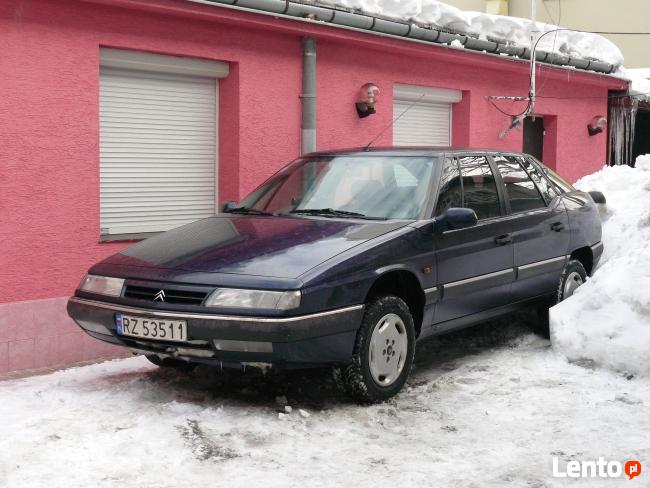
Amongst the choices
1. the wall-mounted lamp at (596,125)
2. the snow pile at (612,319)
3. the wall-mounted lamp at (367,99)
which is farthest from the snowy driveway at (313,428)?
the wall-mounted lamp at (596,125)

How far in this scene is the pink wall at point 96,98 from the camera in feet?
24.0

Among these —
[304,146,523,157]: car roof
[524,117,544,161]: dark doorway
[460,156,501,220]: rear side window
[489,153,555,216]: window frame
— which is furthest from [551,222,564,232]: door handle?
[524,117,544,161]: dark doorway

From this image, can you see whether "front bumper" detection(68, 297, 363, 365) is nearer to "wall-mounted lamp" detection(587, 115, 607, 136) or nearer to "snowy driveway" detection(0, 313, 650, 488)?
"snowy driveway" detection(0, 313, 650, 488)

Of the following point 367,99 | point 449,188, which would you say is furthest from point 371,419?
point 367,99

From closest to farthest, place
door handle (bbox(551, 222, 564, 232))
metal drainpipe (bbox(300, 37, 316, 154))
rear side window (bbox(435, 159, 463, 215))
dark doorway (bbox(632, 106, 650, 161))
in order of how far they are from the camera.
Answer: rear side window (bbox(435, 159, 463, 215)) → door handle (bbox(551, 222, 564, 232)) → metal drainpipe (bbox(300, 37, 316, 154)) → dark doorway (bbox(632, 106, 650, 161))

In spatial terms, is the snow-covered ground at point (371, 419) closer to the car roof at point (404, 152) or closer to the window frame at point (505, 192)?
the window frame at point (505, 192)

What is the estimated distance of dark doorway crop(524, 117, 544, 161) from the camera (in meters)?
14.6

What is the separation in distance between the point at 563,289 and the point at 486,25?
5773mm

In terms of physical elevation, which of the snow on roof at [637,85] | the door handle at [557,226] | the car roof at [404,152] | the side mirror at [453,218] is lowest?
the door handle at [557,226]

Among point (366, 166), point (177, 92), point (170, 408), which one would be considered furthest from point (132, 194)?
point (170, 408)

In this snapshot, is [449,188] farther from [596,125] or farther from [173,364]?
[596,125]

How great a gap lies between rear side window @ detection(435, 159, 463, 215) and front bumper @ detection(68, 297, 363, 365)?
133 cm

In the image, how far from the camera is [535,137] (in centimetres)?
1478

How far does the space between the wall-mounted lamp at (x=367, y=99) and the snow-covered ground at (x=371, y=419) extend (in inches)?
140
